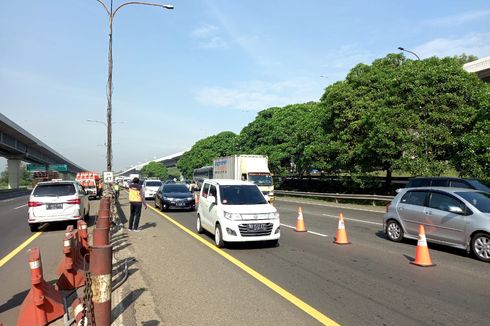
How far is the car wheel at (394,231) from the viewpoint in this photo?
1153 cm

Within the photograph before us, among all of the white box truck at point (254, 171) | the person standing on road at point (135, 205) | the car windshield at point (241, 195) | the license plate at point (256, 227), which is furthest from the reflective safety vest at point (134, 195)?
the white box truck at point (254, 171)

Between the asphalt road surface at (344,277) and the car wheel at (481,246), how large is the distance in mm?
220

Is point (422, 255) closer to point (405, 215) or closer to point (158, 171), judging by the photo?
point (405, 215)

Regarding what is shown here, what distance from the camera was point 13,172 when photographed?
74.8m

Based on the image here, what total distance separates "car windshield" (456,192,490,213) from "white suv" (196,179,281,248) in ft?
15.3

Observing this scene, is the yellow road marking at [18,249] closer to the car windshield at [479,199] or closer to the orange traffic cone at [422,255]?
the orange traffic cone at [422,255]

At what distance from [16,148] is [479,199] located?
65.6 meters

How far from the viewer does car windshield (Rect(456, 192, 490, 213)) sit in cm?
951

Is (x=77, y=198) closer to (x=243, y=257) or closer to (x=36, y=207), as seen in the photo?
(x=36, y=207)

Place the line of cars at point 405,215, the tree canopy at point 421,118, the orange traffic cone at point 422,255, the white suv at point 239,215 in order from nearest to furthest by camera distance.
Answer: the orange traffic cone at point 422,255
the line of cars at point 405,215
the white suv at point 239,215
the tree canopy at point 421,118

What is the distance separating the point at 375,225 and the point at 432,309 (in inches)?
404

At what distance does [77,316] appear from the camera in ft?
13.8

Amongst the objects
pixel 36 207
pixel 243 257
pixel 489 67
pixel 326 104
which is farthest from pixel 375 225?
pixel 489 67

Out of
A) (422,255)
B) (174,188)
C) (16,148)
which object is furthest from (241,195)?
(16,148)
